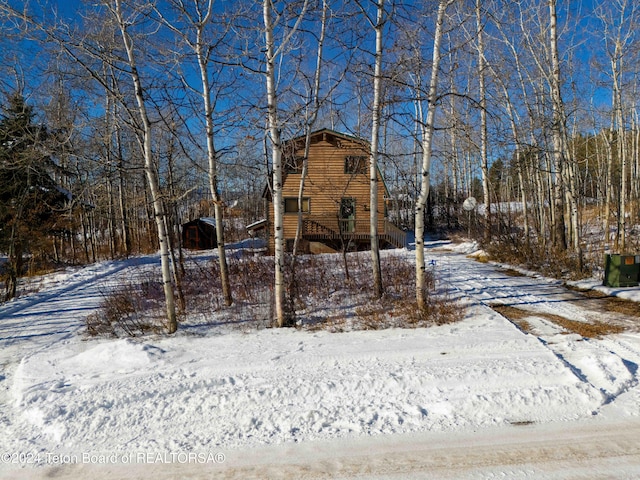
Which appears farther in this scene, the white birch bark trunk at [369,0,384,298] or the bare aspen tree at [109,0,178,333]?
the white birch bark trunk at [369,0,384,298]

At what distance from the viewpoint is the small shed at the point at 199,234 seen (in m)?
30.1

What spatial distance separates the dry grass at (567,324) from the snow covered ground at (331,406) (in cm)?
26

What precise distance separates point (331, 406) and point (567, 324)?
15.2ft

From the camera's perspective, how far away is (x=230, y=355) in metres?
5.14

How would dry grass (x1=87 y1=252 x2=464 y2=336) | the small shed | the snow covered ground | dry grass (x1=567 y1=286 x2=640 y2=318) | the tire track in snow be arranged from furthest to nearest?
the small shed < dry grass (x1=567 y1=286 x2=640 y2=318) < dry grass (x1=87 y1=252 x2=464 y2=336) < the tire track in snow < the snow covered ground

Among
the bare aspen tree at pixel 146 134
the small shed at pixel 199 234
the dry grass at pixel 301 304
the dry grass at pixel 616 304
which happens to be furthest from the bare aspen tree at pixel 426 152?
the small shed at pixel 199 234

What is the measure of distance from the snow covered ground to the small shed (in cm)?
2447

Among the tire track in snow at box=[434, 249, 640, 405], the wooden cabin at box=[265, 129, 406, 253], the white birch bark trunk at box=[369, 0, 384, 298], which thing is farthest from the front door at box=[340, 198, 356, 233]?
the white birch bark trunk at box=[369, 0, 384, 298]

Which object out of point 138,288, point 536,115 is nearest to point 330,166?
point 536,115

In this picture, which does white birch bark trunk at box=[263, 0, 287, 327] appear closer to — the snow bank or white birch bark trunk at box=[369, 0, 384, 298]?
the snow bank

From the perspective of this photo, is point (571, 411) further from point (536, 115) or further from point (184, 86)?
point (536, 115)

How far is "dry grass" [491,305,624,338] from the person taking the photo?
5688 mm

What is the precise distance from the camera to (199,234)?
1186 inches

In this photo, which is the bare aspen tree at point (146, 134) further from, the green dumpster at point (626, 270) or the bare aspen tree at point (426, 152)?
the green dumpster at point (626, 270)
